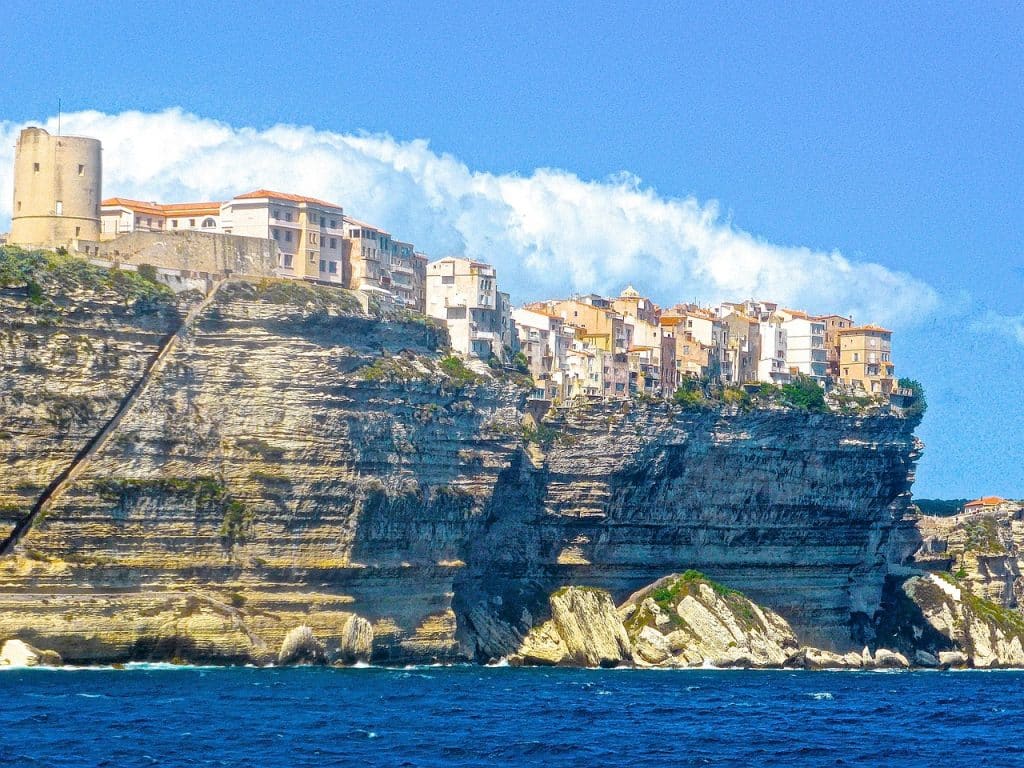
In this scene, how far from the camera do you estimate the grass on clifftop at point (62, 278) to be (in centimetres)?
6656

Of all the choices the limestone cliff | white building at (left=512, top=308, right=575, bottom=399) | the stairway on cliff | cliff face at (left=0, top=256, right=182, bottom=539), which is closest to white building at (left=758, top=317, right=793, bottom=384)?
the limestone cliff

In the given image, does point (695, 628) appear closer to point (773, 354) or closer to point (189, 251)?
point (189, 251)

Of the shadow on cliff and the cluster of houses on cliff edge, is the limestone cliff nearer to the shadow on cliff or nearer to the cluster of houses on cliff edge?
the cluster of houses on cliff edge

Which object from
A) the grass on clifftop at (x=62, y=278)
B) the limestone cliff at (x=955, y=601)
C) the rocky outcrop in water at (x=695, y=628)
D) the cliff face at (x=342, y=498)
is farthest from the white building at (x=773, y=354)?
the grass on clifftop at (x=62, y=278)

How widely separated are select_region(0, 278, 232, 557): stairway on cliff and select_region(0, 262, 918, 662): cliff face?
1.12 ft

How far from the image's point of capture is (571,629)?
7938 centimetres

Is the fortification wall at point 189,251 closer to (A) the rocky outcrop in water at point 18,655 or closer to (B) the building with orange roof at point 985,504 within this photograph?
(A) the rocky outcrop in water at point 18,655

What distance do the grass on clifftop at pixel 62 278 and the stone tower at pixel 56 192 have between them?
4113 millimetres

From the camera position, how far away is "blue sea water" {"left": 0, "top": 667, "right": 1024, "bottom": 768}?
4991 centimetres

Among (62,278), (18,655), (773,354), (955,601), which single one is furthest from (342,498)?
(773,354)

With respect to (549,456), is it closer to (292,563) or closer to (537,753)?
(292,563)

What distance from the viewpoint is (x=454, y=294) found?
89.5 meters

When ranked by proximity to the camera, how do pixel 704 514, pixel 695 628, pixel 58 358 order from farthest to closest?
pixel 704 514 < pixel 695 628 < pixel 58 358

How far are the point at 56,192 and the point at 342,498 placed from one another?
49.3 feet
